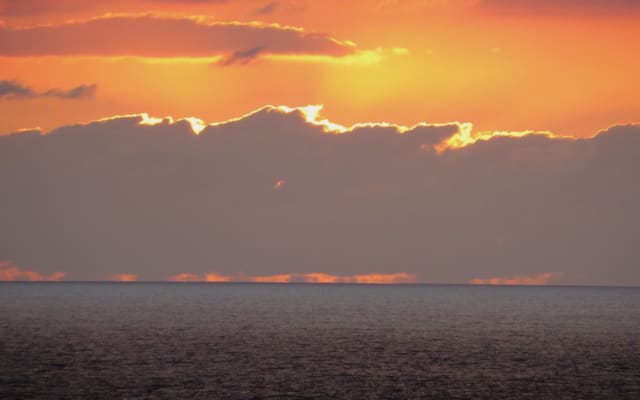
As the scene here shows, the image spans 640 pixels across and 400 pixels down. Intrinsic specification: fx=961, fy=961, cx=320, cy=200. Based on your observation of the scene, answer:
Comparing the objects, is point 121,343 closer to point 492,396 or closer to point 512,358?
point 512,358

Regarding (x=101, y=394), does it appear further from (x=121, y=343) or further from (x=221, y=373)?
(x=121, y=343)

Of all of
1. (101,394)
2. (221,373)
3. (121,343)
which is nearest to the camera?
(101,394)

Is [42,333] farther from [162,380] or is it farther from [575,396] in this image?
[575,396]

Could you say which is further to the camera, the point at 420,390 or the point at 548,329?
the point at 548,329

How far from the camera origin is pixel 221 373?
326 ft

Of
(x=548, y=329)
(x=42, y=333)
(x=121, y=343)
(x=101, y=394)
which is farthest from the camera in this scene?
(x=548, y=329)

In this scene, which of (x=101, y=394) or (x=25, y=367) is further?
(x=25, y=367)

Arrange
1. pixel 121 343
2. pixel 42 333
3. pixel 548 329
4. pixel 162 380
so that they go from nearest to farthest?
pixel 162 380 → pixel 121 343 → pixel 42 333 → pixel 548 329

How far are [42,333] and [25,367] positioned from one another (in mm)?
54312

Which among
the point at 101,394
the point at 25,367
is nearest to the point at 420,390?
the point at 101,394

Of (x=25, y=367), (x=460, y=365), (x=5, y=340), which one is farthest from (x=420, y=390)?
(x=5, y=340)

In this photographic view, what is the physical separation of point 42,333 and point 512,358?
7581cm

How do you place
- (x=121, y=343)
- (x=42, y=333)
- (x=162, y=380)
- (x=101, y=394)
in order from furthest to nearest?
(x=42, y=333)
(x=121, y=343)
(x=162, y=380)
(x=101, y=394)

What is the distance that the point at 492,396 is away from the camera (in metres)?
85.2
